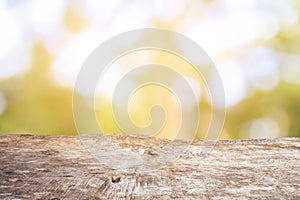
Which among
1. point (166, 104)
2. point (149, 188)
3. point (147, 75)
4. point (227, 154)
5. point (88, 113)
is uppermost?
point (147, 75)

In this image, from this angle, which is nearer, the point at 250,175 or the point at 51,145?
the point at 250,175

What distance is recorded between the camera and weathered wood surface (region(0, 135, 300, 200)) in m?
0.94

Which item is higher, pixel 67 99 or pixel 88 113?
pixel 67 99

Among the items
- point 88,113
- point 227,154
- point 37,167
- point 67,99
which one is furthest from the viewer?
point 67,99

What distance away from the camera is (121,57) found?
219 centimetres

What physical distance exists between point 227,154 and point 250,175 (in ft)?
0.75

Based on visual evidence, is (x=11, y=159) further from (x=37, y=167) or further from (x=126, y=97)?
(x=126, y=97)

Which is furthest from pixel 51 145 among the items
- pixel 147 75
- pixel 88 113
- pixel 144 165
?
pixel 147 75

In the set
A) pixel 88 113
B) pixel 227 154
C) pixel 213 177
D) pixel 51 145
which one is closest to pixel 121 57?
pixel 88 113

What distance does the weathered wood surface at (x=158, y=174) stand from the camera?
0.94 meters

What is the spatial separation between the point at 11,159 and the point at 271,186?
73 centimetres

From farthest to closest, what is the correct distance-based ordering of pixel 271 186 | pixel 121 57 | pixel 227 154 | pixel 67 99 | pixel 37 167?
pixel 67 99
pixel 121 57
pixel 227 154
pixel 37 167
pixel 271 186

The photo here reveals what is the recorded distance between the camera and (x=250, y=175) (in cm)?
107

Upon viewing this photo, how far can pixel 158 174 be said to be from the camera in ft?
3.61
